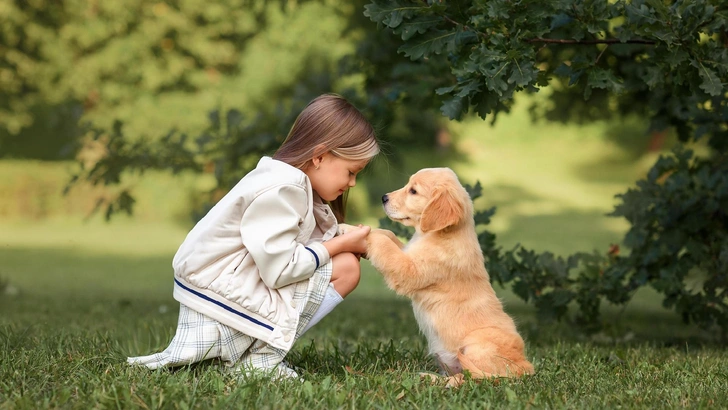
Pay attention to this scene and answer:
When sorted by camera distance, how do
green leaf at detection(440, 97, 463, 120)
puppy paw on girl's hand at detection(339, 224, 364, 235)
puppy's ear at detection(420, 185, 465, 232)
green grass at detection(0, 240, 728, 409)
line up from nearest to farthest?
1. green grass at detection(0, 240, 728, 409)
2. puppy's ear at detection(420, 185, 465, 232)
3. puppy paw on girl's hand at detection(339, 224, 364, 235)
4. green leaf at detection(440, 97, 463, 120)

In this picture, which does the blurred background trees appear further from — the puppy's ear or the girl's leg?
the girl's leg

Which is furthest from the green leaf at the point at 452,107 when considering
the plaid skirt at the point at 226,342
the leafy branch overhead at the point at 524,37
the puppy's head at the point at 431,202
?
the plaid skirt at the point at 226,342

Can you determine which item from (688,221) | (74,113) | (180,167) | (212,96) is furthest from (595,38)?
(212,96)

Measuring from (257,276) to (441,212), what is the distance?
0.78 meters

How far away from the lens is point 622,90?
3.61 metres

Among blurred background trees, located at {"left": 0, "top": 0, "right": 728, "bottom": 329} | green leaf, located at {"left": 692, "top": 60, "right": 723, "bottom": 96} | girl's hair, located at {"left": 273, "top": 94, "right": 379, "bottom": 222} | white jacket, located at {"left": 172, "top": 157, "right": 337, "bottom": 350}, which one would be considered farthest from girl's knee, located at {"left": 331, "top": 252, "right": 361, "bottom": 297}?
green leaf, located at {"left": 692, "top": 60, "right": 723, "bottom": 96}

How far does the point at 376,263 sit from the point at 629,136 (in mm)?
17402

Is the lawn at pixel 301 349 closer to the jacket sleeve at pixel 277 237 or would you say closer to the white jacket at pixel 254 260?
the white jacket at pixel 254 260

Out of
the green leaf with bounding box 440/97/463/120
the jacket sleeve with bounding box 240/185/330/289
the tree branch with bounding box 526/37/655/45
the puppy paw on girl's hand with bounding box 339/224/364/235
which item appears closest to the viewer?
the jacket sleeve with bounding box 240/185/330/289

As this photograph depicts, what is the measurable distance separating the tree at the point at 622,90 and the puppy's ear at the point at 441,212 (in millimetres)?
458

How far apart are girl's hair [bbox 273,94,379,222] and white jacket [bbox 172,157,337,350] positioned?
0.72ft

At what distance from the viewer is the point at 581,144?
19.3 m

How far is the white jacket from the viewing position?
9.33 ft

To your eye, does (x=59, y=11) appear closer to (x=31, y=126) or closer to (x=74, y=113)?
(x=31, y=126)
